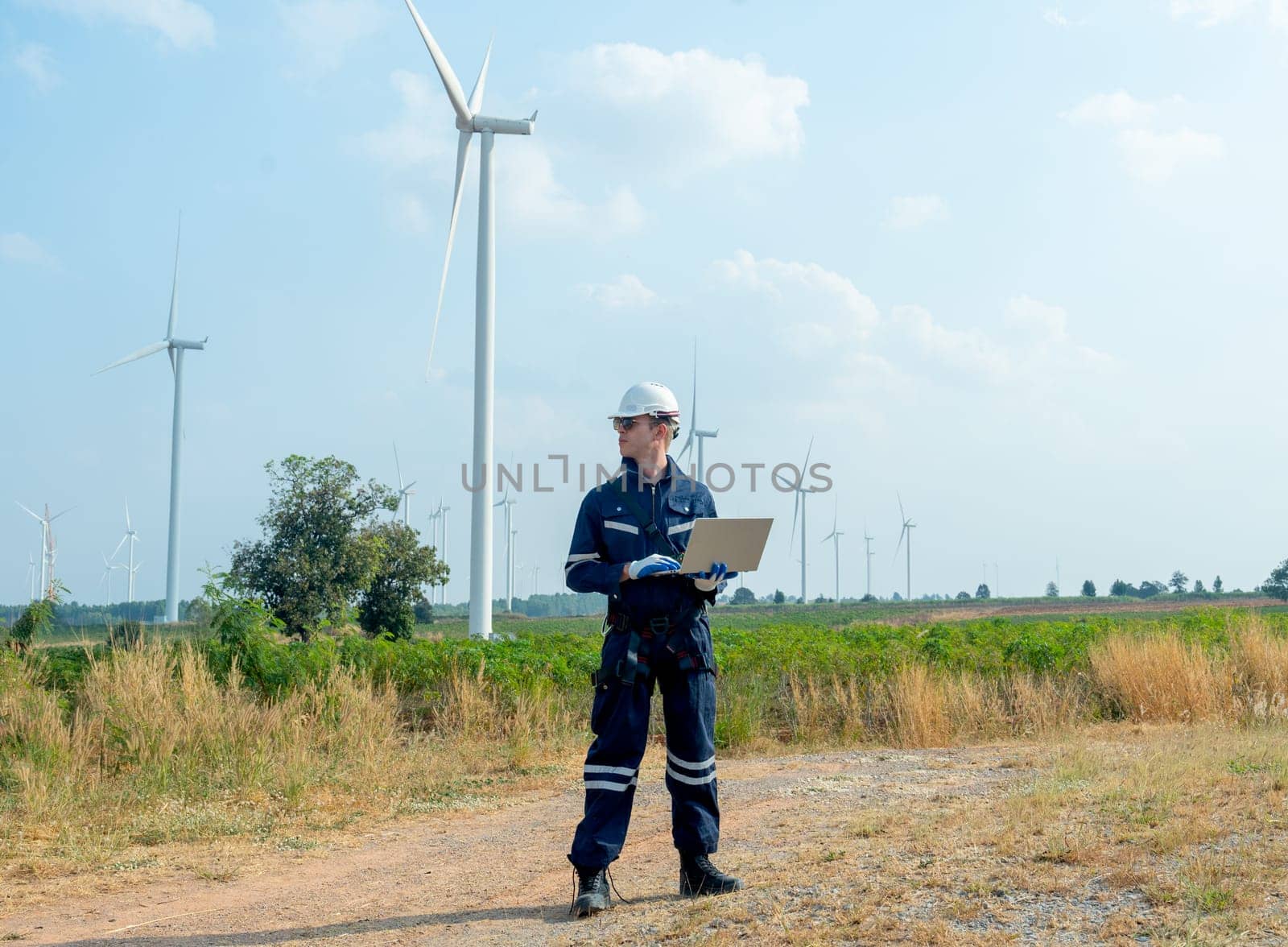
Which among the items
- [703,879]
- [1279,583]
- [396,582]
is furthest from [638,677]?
[1279,583]

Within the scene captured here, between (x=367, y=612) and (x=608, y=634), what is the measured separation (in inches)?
1156

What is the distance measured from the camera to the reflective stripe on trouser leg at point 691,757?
17.2ft

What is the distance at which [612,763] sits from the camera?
5199mm

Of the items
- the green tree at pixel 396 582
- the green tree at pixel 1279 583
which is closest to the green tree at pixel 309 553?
the green tree at pixel 396 582

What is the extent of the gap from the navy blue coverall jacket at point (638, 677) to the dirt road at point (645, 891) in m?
0.39

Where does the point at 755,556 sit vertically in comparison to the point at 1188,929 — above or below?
above

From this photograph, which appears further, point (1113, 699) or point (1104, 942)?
point (1113, 699)

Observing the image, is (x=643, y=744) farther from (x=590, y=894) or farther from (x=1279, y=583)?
(x=1279, y=583)

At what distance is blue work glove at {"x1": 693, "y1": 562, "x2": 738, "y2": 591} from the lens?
16.6 ft

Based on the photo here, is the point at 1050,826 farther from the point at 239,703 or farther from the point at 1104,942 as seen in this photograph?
the point at 239,703

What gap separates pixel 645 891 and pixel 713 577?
1.69 m

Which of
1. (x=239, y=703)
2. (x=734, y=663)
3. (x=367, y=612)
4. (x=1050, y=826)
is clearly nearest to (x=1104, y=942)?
(x=1050, y=826)

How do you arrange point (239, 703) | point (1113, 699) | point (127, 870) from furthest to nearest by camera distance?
point (1113, 699) < point (239, 703) < point (127, 870)

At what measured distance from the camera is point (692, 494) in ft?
18.1
